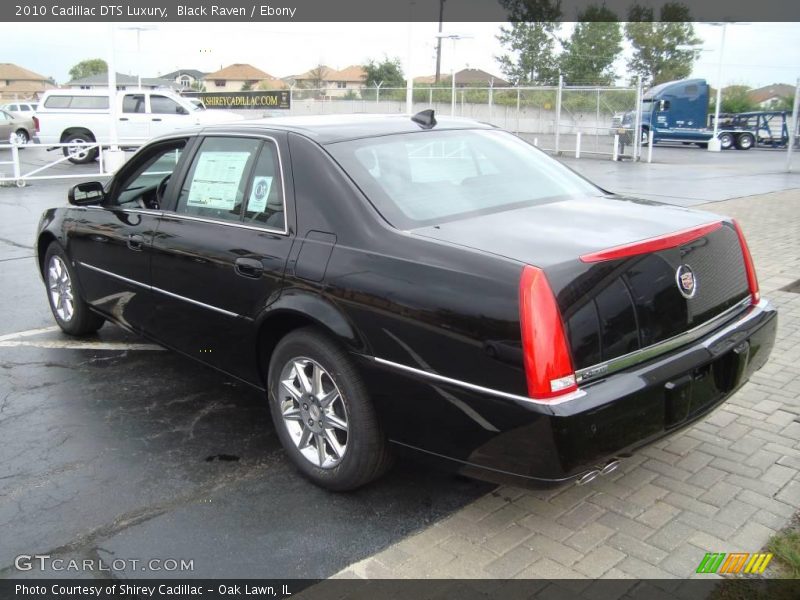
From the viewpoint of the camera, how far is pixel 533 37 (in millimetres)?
53750

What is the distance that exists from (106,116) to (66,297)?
1771 cm

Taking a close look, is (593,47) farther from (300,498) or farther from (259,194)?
(300,498)

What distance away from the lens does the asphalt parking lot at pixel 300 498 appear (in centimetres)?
285

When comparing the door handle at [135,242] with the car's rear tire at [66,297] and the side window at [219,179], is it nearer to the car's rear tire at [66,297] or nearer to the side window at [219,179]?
the side window at [219,179]

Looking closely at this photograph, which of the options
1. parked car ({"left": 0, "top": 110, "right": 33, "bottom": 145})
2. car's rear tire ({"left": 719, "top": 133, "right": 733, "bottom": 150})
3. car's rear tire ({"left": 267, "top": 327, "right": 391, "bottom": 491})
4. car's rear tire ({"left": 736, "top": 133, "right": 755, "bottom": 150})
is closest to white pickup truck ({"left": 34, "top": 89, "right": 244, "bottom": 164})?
parked car ({"left": 0, "top": 110, "right": 33, "bottom": 145})

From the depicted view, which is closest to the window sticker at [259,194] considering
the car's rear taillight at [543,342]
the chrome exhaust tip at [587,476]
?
the car's rear taillight at [543,342]

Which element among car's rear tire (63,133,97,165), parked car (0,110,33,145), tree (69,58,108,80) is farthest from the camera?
tree (69,58,108,80)

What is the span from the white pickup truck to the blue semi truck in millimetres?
22304

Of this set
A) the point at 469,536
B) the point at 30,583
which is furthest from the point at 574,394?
the point at 30,583

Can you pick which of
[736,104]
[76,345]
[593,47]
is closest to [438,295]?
[76,345]

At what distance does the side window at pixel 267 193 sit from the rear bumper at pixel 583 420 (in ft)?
3.64

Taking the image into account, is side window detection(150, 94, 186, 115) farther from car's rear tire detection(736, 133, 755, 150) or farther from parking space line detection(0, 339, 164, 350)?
car's rear tire detection(736, 133, 755, 150)

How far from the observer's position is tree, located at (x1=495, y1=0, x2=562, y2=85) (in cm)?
5291

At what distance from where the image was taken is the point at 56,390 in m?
4.60
